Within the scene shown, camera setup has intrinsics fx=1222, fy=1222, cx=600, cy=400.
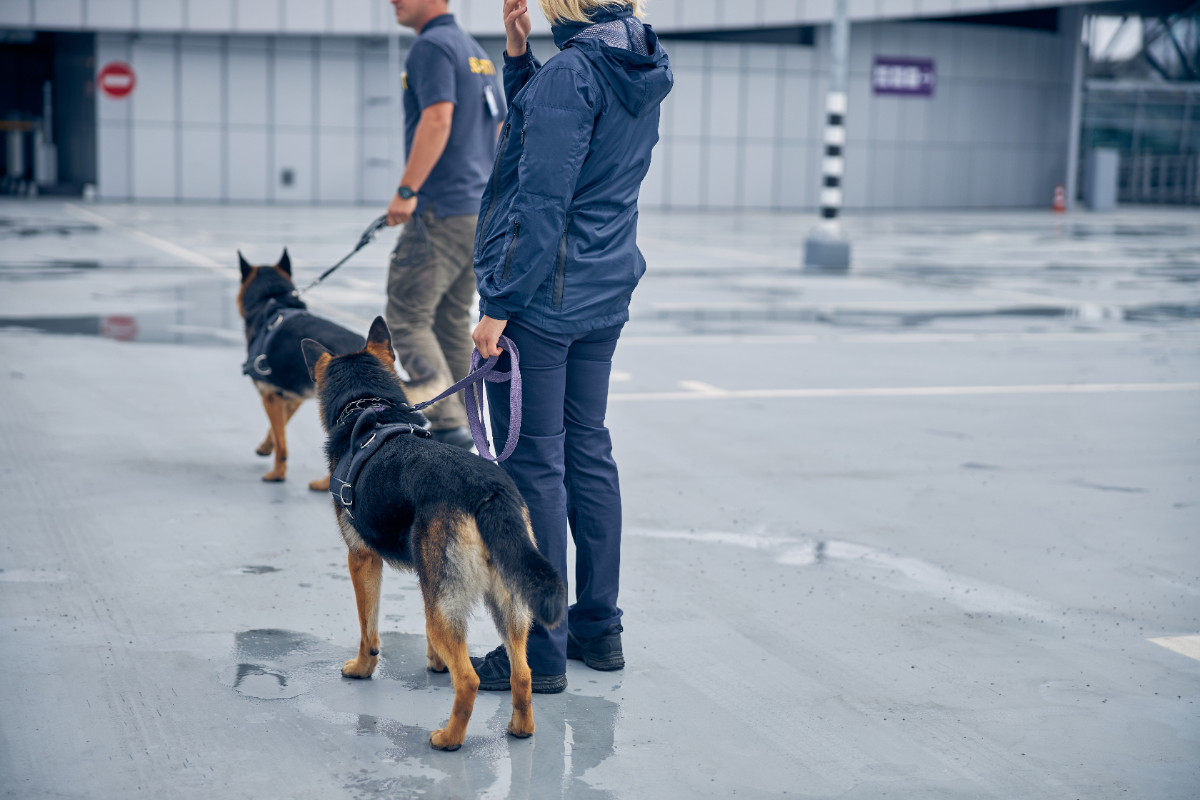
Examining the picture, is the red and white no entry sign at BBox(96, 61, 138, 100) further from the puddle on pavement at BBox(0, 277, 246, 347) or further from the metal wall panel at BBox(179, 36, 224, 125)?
the puddle on pavement at BBox(0, 277, 246, 347)

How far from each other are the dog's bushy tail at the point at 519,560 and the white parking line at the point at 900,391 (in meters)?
4.82

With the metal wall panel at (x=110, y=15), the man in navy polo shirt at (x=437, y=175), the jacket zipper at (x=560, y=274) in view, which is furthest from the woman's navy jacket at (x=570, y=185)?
the metal wall panel at (x=110, y=15)

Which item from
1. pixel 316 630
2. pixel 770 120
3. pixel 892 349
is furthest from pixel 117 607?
pixel 770 120

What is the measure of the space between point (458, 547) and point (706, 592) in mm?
1623

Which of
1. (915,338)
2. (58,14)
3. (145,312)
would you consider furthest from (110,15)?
(915,338)

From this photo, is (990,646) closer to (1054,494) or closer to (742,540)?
(742,540)

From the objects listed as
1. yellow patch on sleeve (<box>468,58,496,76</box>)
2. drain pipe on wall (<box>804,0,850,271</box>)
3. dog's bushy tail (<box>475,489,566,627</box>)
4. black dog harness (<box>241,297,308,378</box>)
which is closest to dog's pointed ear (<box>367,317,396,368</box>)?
dog's bushy tail (<box>475,489,566,627</box>)

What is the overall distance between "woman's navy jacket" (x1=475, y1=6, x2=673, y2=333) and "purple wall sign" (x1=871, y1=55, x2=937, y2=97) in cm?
3367

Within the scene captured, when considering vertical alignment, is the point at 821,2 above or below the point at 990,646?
above

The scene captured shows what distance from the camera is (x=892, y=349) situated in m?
10.2

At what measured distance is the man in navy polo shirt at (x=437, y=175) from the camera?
6.14 m

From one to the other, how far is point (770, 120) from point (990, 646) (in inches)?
1257

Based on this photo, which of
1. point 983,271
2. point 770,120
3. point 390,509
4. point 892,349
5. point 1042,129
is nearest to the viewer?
point 390,509

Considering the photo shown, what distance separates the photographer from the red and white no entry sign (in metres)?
30.3
